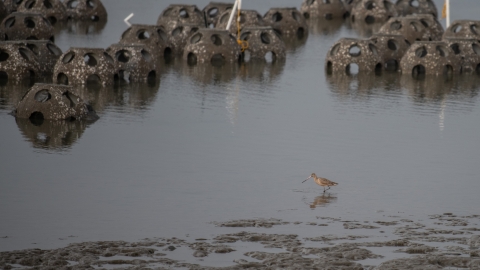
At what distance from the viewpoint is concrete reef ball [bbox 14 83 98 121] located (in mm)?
24391

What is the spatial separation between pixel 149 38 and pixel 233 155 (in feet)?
48.6

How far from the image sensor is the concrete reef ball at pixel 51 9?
144ft

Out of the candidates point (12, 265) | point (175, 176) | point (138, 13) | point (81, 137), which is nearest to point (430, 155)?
point (175, 176)

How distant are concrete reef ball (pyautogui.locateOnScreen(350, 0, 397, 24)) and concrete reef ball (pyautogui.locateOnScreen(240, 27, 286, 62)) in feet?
46.3

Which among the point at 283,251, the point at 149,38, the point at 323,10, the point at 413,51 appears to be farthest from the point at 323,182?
the point at 323,10

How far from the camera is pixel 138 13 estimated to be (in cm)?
5384

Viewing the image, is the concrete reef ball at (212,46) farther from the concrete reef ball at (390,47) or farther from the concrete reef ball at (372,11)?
the concrete reef ball at (372,11)

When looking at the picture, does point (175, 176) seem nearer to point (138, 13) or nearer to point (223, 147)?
point (223, 147)

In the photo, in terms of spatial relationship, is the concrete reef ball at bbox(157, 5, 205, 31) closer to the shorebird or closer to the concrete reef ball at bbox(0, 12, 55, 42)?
the concrete reef ball at bbox(0, 12, 55, 42)

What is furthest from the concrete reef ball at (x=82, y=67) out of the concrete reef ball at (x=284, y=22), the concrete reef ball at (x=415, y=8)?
the concrete reef ball at (x=415, y=8)

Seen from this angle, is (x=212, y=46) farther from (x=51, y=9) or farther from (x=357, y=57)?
(x=51, y=9)

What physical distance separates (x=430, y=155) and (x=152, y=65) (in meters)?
11.9

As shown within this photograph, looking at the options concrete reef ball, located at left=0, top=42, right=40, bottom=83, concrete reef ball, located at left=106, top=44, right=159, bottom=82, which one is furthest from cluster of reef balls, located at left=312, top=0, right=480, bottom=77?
concrete reef ball, located at left=0, top=42, right=40, bottom=83

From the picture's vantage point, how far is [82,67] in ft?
95.8
